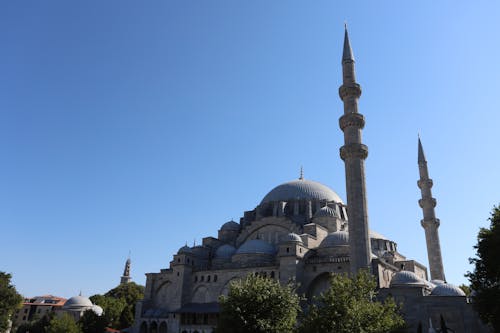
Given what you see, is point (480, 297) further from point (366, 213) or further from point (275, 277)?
point (275, 277)

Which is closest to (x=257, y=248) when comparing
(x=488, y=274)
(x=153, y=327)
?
(x=153, y=327)

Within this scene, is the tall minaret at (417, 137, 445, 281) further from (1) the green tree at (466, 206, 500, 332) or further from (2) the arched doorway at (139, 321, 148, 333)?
(2) the arched doorway at (139, 321, 148, 333)

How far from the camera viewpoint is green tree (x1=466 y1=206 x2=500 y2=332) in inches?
765

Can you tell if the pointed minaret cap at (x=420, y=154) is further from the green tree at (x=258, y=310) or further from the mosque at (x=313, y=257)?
the green tree at (x=258, y=310)

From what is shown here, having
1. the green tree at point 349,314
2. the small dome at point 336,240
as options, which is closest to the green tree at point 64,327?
the small dome at point 336,240

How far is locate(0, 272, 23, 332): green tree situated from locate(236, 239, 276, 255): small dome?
68.7ft

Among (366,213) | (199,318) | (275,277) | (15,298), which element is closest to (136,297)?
(15,298)

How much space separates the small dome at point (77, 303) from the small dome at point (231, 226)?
22005 mm

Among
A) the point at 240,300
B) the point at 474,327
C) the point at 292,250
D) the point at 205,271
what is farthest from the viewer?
the point at 205,271

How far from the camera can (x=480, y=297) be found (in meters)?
20.2

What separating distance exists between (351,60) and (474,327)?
21408 millimetres

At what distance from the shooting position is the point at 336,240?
34375 millimetres

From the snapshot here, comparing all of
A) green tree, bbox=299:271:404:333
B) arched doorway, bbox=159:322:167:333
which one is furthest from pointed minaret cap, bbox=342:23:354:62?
arched doorway, bbox=159:322:167:333

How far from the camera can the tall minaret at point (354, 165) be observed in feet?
92.4
